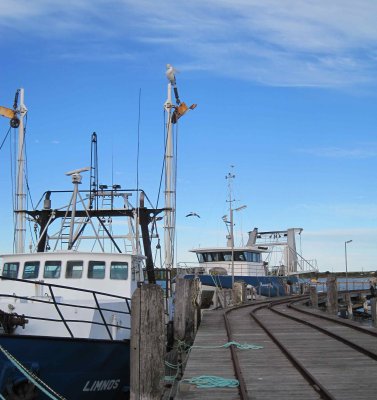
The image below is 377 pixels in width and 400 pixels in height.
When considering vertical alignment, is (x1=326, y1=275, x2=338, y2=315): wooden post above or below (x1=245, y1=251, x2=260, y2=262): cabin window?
below

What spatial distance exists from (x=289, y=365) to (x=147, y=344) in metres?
3.13

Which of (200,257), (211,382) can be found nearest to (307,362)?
(211,382)

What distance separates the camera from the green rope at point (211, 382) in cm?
805

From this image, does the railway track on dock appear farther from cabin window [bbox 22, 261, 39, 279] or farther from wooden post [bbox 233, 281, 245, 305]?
wooden post [bbox 233, 281, 245, 305]

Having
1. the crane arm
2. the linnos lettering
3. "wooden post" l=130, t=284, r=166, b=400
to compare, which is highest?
the crane arm

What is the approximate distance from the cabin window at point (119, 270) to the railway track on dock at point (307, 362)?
10.2ft

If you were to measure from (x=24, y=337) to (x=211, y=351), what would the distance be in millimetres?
3961

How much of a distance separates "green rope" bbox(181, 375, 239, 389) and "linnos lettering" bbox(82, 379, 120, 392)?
9.34ft

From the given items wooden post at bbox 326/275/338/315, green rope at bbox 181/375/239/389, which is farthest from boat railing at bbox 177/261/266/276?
green rope at bbox 181/375/239/389

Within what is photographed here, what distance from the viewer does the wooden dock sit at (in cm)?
761

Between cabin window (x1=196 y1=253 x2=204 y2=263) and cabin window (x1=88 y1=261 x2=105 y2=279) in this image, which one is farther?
cabin window (x1=196 y1=253 x2=204 y2=263)

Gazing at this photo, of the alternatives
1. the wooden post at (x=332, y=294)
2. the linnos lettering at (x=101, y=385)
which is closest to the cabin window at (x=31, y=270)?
the linnos lettering at (x=101, y=385)

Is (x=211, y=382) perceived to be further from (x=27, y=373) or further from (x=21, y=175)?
(x=21, y=175)

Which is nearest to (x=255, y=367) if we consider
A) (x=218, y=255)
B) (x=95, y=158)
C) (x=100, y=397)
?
(x=100, y=397)
